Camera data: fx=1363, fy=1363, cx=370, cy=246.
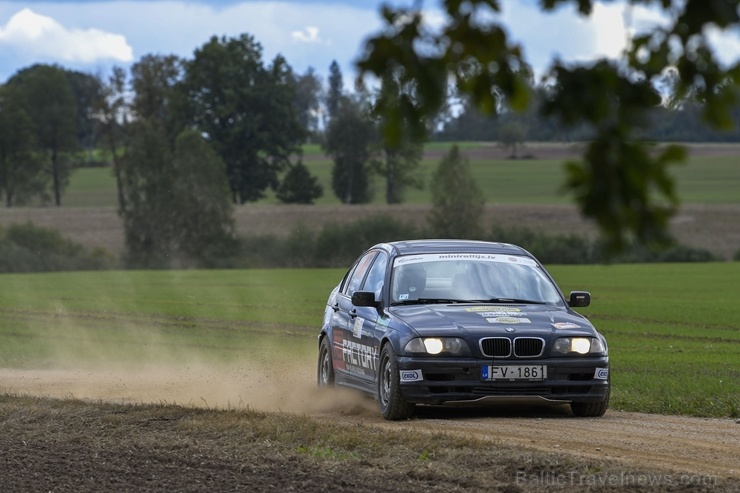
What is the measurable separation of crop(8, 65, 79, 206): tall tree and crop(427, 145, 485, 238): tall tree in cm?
5511

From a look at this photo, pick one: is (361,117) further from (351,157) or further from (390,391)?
(351,157)

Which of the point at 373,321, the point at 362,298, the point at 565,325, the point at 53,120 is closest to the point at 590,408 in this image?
the point at 565,325

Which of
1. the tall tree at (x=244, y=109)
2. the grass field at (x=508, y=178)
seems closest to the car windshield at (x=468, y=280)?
the grass field at (x=508, y=178)

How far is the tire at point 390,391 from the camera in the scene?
10938 mm

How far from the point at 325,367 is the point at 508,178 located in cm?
11558

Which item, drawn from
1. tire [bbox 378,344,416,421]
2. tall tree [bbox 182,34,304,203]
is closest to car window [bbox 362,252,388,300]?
tire [bbox 378,344,416,421]

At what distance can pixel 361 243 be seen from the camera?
220 ft

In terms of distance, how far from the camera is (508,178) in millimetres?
128000

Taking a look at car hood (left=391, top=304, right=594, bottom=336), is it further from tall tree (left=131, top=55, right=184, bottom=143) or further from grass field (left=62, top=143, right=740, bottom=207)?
tall tree (left=131, top=55, right=184, bottom=143)

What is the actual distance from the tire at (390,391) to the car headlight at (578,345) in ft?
4.21

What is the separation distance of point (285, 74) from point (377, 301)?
9438cm

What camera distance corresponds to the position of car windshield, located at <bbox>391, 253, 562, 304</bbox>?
11953mm

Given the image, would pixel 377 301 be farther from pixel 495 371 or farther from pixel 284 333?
pixel 284 333

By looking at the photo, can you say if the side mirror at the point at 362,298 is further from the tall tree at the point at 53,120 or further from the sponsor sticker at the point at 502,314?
the tall tree at the point at 53,120
